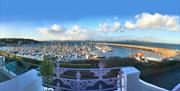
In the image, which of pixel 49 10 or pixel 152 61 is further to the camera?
pixel 152 61

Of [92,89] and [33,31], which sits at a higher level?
[33,31]

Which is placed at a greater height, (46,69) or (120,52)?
(46,69)

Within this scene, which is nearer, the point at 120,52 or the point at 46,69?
the point at 46,69

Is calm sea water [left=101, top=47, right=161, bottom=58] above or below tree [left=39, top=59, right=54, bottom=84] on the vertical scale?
below

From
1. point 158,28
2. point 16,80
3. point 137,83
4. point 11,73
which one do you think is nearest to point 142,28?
point 158,28

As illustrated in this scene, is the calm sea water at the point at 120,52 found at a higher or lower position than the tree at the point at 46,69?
lower

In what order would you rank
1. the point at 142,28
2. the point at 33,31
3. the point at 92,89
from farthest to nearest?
the point at 142,28 → the point at 33,31 → the point at 92,89

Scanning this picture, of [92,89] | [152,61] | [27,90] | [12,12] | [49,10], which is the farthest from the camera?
[152,61]

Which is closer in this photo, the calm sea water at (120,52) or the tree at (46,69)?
the tree at (46,69)

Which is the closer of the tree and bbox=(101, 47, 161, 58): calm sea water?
the tree

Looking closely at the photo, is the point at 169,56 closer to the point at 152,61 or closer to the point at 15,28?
the point at 152,61
